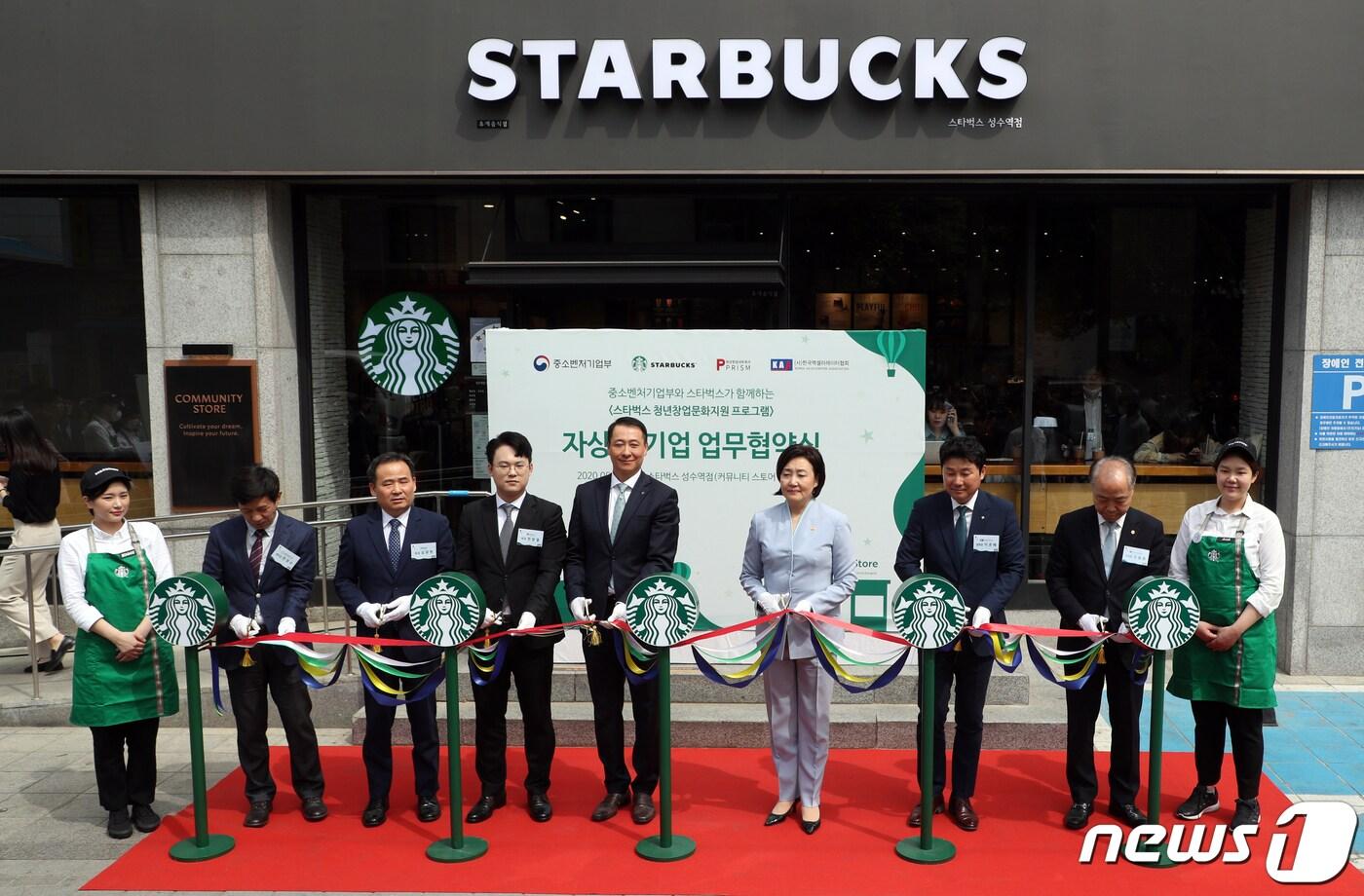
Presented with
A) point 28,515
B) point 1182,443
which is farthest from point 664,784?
point 1182,443

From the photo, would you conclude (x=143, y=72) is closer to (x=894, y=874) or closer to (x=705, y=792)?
(x=705, y=792)

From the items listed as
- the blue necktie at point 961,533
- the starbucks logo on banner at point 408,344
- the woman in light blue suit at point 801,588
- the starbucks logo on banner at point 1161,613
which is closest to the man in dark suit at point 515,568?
the woman in light blue suit at point 801,588

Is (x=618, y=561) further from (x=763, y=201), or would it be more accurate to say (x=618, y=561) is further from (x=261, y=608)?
(x=763, y=201)

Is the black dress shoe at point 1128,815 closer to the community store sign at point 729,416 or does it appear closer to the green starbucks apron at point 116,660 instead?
the community store sign at point 729,416

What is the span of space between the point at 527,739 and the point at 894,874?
191 cm

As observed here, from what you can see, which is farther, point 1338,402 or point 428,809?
point 1338,402

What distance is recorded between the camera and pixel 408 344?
909 centimetres

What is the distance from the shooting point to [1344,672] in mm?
8141

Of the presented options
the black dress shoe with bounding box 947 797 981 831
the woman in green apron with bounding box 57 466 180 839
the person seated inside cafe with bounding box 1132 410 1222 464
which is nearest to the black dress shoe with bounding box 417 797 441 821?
the woman in green apron with bounding box 57 466 180 839

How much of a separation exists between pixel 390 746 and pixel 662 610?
163cm

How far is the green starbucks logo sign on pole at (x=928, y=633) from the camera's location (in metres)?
4.96

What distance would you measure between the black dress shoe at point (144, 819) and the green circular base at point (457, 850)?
1.50 meters

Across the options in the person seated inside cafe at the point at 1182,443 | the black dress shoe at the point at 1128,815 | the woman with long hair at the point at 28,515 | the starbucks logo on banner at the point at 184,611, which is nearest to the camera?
the starbucks logo on banner at the point at 184,611

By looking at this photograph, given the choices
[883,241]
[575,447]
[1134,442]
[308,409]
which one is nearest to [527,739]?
[575,447]
